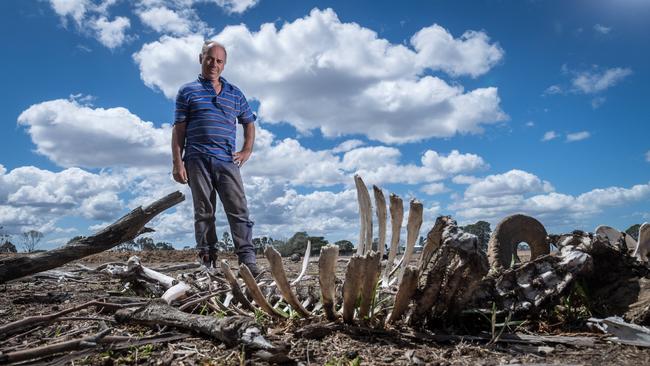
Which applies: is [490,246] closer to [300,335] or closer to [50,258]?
[300,335]

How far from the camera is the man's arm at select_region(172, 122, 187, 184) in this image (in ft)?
18.9

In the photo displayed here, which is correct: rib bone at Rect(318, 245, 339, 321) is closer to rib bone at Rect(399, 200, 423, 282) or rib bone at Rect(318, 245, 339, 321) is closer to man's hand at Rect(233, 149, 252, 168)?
rib bone at Rect(399, 200, 423, 282)

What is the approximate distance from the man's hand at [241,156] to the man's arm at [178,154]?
2.11 ft

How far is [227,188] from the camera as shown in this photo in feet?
18.6

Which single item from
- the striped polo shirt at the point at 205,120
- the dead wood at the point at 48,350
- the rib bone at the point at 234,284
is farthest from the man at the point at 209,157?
the dead wood at the point at 48,350

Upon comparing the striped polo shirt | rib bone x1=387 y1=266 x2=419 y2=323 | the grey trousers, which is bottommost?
rib bone x1=387 y1=266 x2=419 y2=323

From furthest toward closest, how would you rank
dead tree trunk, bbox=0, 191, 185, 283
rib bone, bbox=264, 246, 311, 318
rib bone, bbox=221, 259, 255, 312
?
dead tree trunk, bbox=0, 191, 185, 283, rib bone, bbox=221, 259, 255, 312, rib bone, bbox=264, 246, 311, 318

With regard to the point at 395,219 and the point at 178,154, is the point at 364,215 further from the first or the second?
the point at 178,154

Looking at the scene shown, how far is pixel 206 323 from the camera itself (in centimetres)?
264

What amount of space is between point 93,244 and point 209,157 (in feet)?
5.05

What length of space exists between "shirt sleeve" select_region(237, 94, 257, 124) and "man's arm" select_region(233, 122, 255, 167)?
0.21ft

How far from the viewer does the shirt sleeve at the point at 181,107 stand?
5730 mm

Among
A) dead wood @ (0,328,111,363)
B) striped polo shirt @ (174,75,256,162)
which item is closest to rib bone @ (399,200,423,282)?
dead wood @ (0,328,111,363)

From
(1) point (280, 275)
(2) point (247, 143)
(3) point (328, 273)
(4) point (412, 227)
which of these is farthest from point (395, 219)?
(2) point (247, 143)
